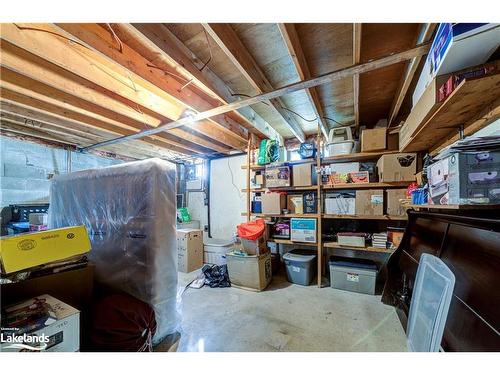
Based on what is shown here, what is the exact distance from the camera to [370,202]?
250 centimetres

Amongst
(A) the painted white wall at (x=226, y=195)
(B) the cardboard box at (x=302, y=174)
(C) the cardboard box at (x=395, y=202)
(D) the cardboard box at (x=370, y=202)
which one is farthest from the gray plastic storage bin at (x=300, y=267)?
(A) the painted white wall at (x=226, y=195)

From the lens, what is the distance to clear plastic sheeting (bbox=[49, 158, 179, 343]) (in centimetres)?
154

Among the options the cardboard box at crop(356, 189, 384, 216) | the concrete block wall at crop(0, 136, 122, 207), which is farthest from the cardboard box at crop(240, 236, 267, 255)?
the concrete block wall at crop(0, 136, 122, 207)

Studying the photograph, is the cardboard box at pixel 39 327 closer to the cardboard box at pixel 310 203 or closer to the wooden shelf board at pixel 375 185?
the cardboard box at pixel 310 203

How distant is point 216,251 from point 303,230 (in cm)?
163

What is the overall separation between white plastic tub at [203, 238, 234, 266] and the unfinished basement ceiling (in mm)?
1959

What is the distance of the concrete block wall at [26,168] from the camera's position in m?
3.19

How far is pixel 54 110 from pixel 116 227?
192cm

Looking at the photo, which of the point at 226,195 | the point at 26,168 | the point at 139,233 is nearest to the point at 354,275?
the point at 139,233

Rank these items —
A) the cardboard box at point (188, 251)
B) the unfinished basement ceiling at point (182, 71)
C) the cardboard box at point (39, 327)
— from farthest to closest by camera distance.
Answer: the cardboard box at point (188, 251) < the unfinished basement ceiling at point (182, 71) < the cardboard box at point (39, 327)

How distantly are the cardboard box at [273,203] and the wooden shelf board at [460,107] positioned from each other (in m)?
1.66

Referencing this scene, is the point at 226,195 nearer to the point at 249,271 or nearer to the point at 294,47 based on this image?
the point at 249,271
